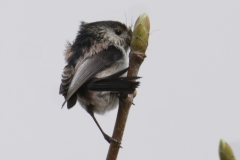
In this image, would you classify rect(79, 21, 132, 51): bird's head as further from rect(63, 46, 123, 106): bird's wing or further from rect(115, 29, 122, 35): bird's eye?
rect(63, 46, 123, 106): bird's wing

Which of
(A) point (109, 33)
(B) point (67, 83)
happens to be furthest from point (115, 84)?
(A) point (109, 33)

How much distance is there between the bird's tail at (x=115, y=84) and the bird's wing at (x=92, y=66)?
0.30 ft

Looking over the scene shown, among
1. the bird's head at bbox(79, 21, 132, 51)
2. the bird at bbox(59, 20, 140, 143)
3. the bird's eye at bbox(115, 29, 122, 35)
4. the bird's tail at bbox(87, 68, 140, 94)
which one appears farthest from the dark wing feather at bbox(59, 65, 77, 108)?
the bird's eye at bbox(115, 29, 122, 35)

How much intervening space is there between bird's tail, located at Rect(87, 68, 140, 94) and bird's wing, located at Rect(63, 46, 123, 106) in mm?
92

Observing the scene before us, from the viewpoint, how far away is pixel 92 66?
360cm

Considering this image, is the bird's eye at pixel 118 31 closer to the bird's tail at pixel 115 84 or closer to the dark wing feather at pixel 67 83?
the dark wing feather at pixel 67 83

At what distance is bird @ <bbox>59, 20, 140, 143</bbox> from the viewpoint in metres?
3.38

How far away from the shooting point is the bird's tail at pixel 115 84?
101 inches

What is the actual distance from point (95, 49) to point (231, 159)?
102 inches

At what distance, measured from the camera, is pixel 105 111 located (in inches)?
155

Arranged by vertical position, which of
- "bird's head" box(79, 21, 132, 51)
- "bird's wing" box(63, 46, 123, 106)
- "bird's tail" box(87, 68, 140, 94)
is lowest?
"bird's tail" box(87, 68, 140, 94)

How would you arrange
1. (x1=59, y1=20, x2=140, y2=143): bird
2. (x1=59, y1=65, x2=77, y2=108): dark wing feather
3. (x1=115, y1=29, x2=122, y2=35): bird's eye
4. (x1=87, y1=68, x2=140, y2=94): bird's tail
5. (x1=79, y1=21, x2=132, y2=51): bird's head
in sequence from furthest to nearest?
(x1=115, y1=29, x2=122, y2=35): bird's eye → (x1=79, y1=21, x2=132, y2=51): bird's head → (x1=59, y1=65, x2=77, y2=108): dark wing feather → (x1=59, y1=20, x2=140, y2=143): bird → (x1=87, y1=68, x2=140, y2=94): bird's tail

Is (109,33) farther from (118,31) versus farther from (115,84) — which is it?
(115,84)

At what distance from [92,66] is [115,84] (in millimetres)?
629
